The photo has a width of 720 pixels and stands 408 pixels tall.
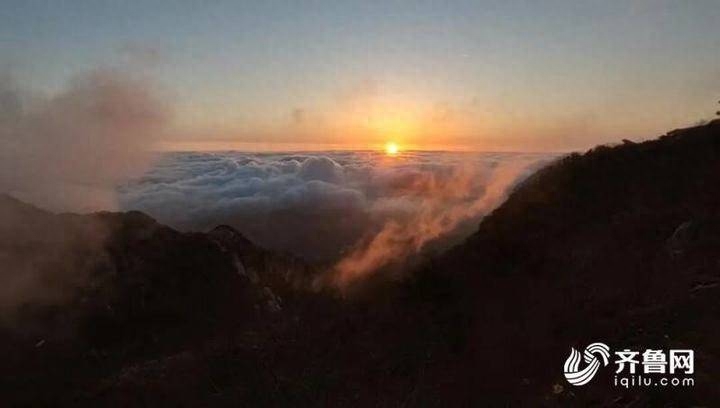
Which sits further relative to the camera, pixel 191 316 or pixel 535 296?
pixel 191 316

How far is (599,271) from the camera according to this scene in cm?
4250

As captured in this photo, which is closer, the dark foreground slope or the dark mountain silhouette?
the dark foreground slope

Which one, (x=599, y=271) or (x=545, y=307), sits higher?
(x=599, y=271)

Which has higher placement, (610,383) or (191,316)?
(610,383)

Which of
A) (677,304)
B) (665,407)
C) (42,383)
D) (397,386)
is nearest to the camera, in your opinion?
(665,407)

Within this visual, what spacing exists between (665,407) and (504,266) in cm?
3959

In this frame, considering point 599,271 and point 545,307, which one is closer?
point 545,307

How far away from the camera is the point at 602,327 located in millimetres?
29547

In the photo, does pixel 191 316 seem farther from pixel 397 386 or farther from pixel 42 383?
→ pixel 397 386

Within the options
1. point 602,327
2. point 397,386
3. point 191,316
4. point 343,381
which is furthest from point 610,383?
point 191,316

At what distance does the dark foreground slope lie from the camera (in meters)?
25.5

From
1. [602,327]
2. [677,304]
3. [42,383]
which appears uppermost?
[677,304]

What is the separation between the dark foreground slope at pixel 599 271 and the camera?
1003 inches

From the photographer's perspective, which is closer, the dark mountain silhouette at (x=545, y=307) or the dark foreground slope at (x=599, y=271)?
the dark foreground slope at (x=599, y=271)
